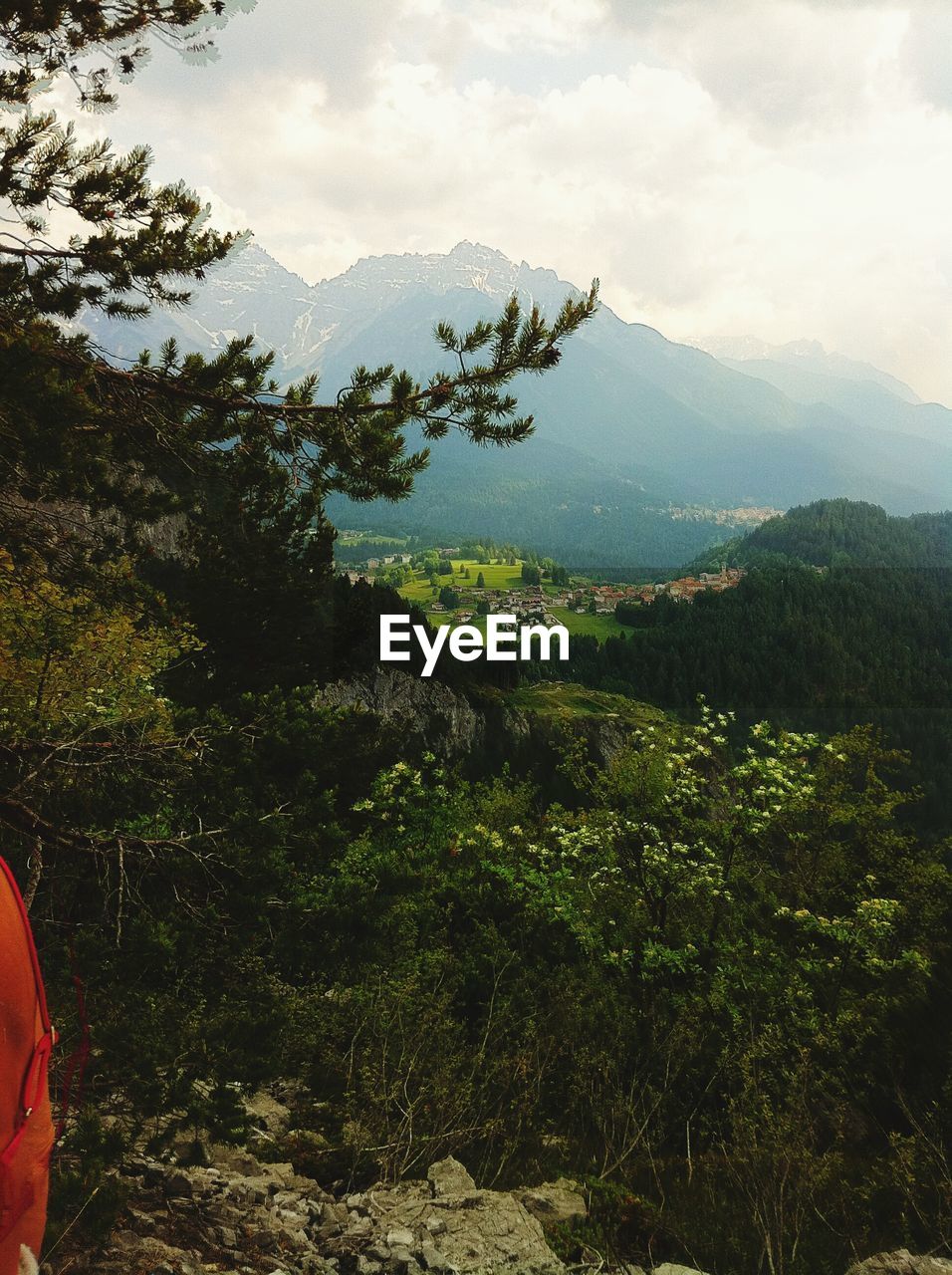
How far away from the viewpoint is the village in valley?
12788 cm

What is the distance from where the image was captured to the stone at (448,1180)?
7269mm

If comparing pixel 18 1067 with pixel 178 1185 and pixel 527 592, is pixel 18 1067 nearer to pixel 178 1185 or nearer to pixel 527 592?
pixel 178 1185

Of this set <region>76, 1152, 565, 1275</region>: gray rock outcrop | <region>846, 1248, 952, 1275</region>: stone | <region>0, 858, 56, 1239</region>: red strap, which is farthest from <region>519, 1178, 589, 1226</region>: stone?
<region>0, 858, 56, 1239</region>: red strap

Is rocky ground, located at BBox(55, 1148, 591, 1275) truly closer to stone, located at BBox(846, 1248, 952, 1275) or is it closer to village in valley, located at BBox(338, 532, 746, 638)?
stone, located at BBox(846, 1248, 952, 1275)

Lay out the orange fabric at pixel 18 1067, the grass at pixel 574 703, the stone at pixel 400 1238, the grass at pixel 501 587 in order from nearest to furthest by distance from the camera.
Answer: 1. the orange fabric at pixel 18 1067
2. the stone at pixel 400 1238
3. the grass at pixel 574 703
4. the grass at pixel 501 587

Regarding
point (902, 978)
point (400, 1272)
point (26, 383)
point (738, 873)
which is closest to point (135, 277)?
point (26, 383)

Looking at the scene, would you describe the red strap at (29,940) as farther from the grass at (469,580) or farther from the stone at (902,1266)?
the grass at (469,580)

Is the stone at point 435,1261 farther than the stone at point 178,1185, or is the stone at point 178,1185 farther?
the stone at point 178,1185

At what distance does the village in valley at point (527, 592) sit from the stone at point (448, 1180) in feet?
320

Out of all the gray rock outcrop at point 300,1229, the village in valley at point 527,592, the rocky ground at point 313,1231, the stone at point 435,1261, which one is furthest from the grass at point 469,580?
the stone at point 435,1261

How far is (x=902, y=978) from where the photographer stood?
16.2 m

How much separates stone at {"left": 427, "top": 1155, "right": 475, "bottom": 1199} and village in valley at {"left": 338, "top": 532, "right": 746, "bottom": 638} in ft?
320

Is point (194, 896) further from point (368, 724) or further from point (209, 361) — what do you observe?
point (368, 724)

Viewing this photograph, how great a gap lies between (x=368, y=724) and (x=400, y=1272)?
9.88 m
